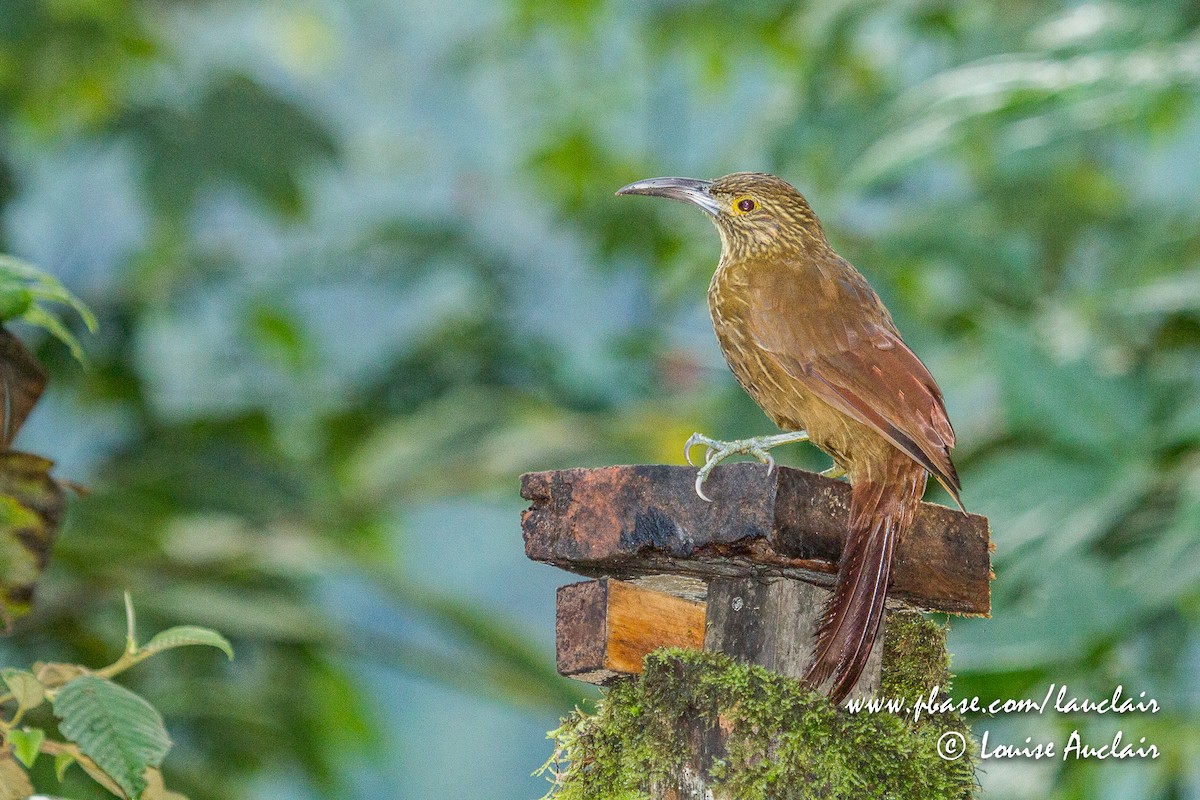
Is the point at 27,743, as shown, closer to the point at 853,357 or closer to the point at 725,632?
the point at 725,632

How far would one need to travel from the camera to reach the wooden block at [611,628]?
4.30 ft

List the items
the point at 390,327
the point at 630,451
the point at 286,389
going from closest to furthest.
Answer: the point at 630,451 → the point at 286,389 → the point at 390,327

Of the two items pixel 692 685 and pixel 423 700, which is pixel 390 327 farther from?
pixel 692 685

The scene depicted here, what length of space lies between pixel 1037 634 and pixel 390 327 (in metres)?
6.93

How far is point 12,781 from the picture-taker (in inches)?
47.2

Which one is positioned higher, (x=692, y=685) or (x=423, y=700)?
(x=423, y=700)

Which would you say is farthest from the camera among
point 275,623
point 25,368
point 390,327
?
point 390,327

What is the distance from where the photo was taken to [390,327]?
8.59 metres

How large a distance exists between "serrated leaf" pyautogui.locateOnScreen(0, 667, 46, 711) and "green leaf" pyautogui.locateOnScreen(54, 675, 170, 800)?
29mm

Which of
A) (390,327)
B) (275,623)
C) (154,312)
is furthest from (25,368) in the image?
(390,327)

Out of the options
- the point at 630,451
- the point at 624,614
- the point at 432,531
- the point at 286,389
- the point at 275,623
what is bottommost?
the point at 624,614

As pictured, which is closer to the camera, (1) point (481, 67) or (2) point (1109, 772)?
(2) point (1109, 772)

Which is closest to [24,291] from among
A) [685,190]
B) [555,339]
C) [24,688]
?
[24,688]

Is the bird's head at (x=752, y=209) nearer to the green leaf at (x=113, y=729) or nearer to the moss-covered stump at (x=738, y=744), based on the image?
the moss-covered stump at (x=738, y=744)
